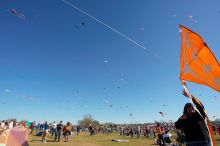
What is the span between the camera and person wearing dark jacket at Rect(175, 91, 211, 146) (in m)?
4.91

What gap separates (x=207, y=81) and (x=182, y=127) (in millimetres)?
1686

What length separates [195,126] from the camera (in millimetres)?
4996

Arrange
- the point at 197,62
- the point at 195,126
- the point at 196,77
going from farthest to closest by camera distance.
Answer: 1. the point at 197,62
2. the point at 196,77
3. the point at 195,126

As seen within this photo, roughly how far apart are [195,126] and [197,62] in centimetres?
223

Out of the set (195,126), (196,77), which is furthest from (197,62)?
(195,126)

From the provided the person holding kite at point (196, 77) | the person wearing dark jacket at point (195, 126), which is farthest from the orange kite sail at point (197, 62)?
the person wearing dark jacket at point (195, 126)

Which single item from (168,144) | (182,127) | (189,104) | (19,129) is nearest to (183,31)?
(189,104)

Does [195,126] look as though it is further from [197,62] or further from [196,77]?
[197,62]

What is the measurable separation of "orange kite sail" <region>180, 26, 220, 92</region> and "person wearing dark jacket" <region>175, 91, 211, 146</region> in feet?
3.70

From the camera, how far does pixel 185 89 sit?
5.84 meters

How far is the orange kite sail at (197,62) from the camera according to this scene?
6.07 meters

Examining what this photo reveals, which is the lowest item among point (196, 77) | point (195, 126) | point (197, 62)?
point (195, 126)

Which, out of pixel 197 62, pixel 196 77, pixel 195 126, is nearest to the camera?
pixel 195 126

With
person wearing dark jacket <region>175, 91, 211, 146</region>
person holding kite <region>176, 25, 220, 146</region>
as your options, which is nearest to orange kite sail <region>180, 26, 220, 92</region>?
person holding kite <region>176, 25, 220, 146</region>
